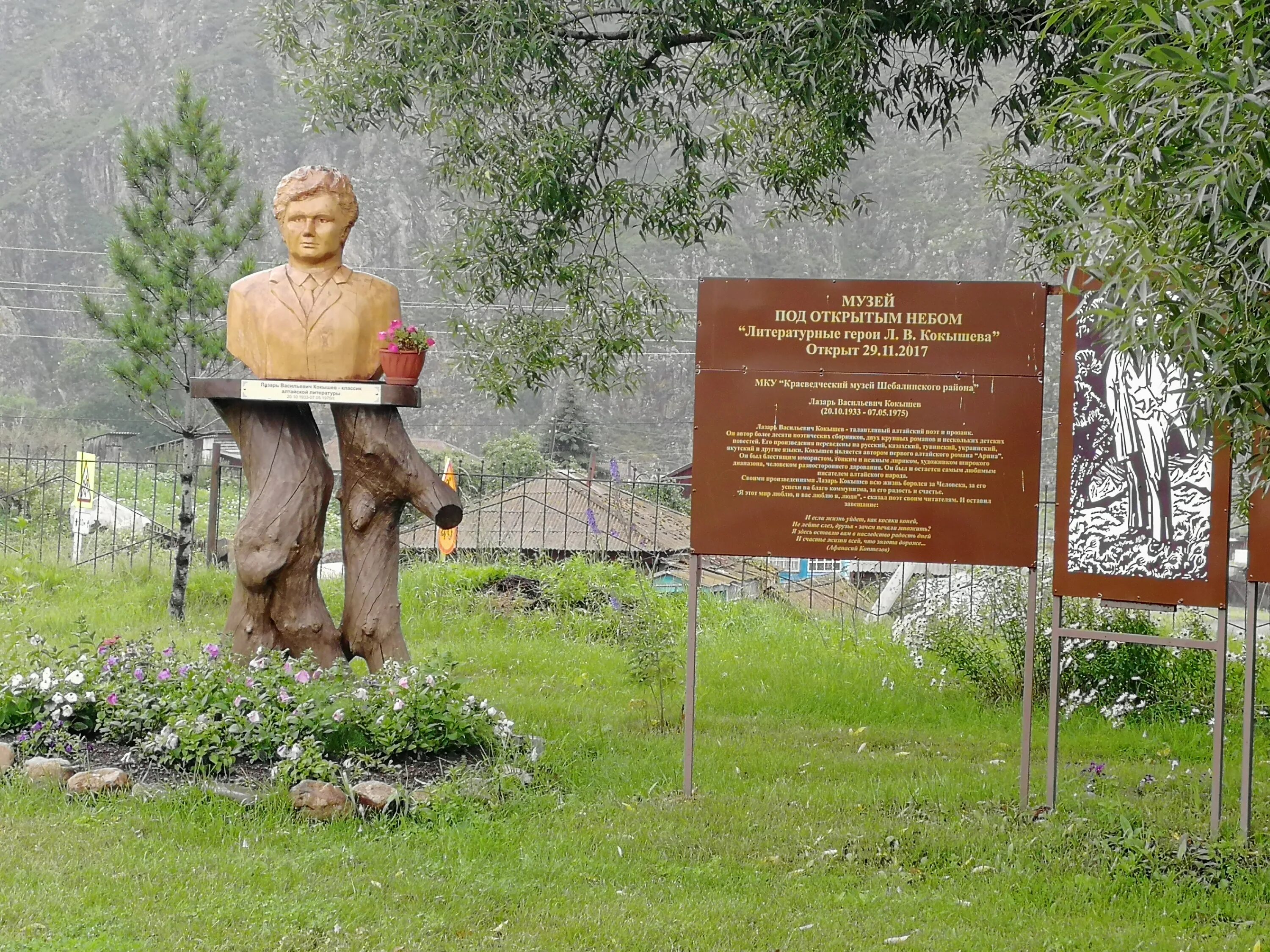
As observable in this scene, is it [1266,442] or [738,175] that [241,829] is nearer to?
[1266,442]

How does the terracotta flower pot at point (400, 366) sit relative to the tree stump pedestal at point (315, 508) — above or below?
above

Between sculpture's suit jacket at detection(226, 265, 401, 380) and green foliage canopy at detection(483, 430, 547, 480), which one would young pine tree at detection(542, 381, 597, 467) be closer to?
green foliage canopy at detection(483, 430, 547, 480)

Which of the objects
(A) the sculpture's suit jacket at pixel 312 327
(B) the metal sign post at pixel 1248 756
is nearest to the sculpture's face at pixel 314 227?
(A) the sculpture's suit jacket at pixel 312 327

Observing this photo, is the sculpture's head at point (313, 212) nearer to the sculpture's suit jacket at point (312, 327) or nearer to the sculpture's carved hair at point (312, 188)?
the sculpture's carved hair at point (312, 188)

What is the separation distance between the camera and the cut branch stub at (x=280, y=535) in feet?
21.5

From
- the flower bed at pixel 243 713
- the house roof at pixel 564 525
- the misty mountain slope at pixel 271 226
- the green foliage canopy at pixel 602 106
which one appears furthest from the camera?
the misty mountain slope at pixel 271 226

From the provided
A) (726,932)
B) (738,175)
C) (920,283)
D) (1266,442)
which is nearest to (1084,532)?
(920,283)

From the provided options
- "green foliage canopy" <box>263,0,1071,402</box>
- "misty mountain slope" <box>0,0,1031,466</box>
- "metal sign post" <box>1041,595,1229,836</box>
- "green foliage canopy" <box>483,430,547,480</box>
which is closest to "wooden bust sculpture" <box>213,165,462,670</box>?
"green foliage canopy" <box>263,0,1071,402</box>

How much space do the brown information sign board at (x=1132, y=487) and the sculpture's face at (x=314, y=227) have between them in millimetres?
3701

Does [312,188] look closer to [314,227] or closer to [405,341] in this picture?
[314,227]

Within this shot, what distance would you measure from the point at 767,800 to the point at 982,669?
123 inches

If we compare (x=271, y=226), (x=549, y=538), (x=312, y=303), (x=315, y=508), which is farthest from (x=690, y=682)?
(x=271, y=226)

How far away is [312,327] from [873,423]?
2.95 metres

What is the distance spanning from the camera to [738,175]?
9.45 m
